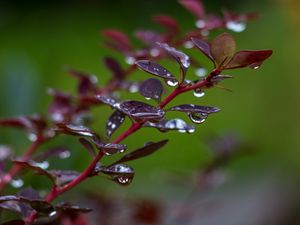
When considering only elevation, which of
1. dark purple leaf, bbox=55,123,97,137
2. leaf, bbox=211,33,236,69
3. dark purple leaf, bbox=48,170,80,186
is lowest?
dark purple leaf, bbox=55,123,97,137

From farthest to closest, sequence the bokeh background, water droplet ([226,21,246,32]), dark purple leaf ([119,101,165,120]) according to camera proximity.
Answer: the bokeh background < water droplet ([226,21,246,32]) < dark purple leaf ([119,101,165,120])

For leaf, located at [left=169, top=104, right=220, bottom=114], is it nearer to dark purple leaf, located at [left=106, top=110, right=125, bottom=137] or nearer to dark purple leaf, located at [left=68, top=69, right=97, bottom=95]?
dark purple leaf, located at [left=106, top=110, right=125, bottom=137]

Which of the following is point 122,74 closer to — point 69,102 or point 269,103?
point 69,102

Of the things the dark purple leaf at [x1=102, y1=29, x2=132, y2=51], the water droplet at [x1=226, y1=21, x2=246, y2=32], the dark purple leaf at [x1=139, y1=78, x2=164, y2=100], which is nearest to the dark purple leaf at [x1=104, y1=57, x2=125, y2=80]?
the dark purple leaf at [x1=102, y1=29, x2=132, y2=51]

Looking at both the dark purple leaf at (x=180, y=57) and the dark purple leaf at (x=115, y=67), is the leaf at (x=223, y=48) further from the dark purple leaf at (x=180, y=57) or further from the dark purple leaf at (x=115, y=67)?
the dark purple leaf at (x=115, y=67)

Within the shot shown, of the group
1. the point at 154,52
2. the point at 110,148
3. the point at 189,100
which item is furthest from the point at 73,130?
the point at 189,100

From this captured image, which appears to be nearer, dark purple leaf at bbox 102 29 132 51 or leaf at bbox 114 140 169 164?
leaf at bbox 114 140 169 164

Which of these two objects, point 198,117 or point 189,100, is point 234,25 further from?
point 189,100
